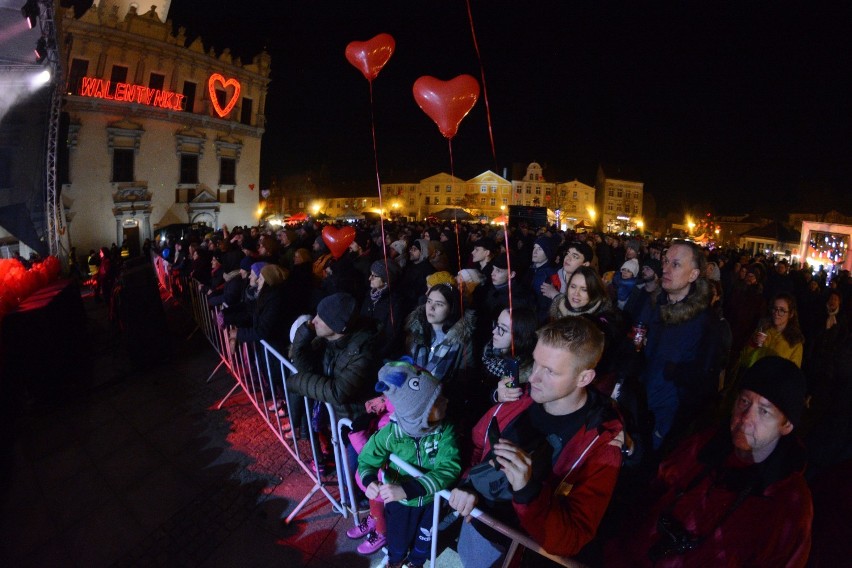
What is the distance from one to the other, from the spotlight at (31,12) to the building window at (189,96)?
60.7ft

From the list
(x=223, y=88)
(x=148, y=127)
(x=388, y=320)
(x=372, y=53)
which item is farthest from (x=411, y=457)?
(x=223, y=88)

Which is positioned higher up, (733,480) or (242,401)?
(733,480)

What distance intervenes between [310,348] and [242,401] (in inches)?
97.5

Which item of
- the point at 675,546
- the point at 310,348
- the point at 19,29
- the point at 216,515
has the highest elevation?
the point at 19,29

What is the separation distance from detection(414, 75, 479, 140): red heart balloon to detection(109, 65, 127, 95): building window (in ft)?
77.5

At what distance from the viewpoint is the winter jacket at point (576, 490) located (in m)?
1.72

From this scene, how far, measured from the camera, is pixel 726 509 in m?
1.71

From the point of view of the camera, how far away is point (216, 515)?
3406 millimetres

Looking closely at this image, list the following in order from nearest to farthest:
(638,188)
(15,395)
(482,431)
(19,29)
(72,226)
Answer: (482,431), (15,395), (19,29), (72,226), (638,188)

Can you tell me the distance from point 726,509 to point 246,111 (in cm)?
3227

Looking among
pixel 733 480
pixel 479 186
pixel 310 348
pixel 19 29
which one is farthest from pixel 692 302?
pixel 479 186

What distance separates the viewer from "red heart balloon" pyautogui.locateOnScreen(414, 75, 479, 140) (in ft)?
16.0

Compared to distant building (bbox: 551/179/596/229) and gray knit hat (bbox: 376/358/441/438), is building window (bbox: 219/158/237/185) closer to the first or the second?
gray knit hat (bbox: 376/358/441/438)

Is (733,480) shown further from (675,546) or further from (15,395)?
(15,395)
